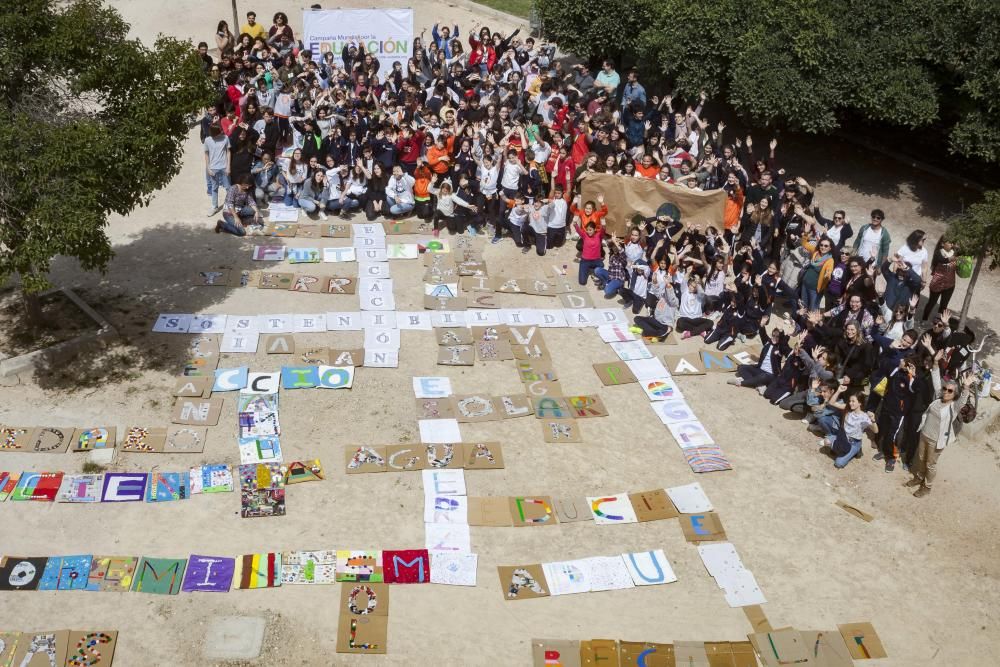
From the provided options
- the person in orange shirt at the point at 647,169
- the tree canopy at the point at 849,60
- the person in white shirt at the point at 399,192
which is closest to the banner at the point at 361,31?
the person in white shirt at the point at 399,192

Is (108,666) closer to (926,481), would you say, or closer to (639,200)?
(926,481)

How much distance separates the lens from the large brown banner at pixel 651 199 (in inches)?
792

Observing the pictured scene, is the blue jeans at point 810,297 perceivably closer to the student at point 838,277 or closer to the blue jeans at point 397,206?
the student at point 838,277

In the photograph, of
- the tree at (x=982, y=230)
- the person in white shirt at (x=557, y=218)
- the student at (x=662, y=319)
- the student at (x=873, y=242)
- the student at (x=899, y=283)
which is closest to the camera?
the tree at (x=982, y=230)

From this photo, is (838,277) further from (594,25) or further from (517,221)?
(594,25)

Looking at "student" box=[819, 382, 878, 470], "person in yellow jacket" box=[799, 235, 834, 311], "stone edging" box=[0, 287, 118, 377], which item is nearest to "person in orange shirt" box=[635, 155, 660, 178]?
"person in yellow jacket" box=[799, 235, 834, 311]

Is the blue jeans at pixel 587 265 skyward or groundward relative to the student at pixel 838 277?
groundward

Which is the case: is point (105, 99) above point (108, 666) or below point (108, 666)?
above

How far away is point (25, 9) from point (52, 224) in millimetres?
3528

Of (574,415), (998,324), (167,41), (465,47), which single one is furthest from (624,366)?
(465,47)

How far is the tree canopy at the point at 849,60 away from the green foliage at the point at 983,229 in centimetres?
527

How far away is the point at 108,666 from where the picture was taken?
11438 mm

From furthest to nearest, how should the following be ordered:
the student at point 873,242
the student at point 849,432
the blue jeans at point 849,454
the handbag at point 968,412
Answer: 1. the student at point 873,242
2. the handbag at point 968,412
3. the blue jeans at point 849,454
4. the student at point 849,432

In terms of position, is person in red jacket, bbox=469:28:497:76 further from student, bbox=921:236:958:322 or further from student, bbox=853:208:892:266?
student, bbox=921:236:958:322
